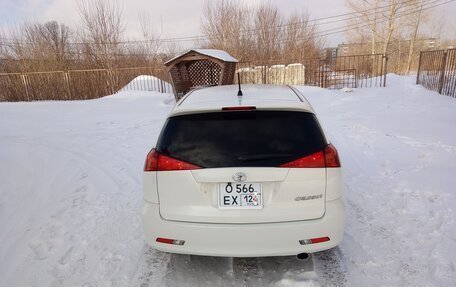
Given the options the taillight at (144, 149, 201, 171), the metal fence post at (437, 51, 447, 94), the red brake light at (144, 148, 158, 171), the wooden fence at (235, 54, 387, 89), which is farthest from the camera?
the wooden fence at (235, 54, 387, 89)

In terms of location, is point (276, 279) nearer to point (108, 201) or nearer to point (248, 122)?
point (248, 122)

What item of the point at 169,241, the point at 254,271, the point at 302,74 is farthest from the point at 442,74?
the point at 169,241

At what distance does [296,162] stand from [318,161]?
185 mm

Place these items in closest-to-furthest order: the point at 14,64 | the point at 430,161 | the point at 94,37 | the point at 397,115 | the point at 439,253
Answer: the point at 439,253, the point at 430,161, the point at 397,115, the point at 94,37, the point at 14,64

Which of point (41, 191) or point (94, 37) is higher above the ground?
point (94, 37)

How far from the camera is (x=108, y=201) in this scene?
423cm

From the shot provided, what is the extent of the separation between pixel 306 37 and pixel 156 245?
27.1 meters

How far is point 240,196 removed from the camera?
2.30 meters

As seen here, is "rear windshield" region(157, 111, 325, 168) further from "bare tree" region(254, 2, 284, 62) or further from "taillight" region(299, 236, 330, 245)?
"bare tree" region(254, 2, 284, 62)

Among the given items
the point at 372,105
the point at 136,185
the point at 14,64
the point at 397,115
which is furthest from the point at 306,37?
the point at 136,185

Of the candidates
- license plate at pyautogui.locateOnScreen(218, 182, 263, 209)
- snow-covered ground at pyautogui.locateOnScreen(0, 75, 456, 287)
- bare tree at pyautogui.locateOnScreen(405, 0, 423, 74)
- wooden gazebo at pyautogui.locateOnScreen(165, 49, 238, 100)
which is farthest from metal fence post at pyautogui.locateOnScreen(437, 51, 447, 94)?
bare tree at pyautogui.locateOnScreen(405, 0, 423, 74)

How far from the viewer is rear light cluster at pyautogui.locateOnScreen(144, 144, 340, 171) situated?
2.33 meters

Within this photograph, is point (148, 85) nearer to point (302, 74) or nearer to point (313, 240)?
point (302, 74)

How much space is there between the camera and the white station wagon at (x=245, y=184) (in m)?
2.30
